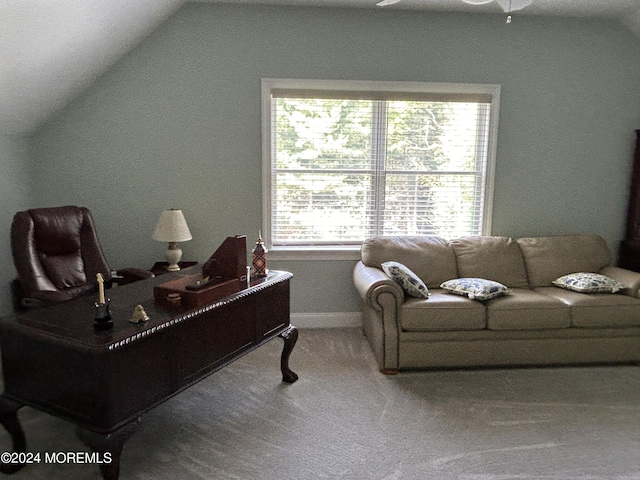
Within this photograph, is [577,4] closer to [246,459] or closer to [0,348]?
[246,459]

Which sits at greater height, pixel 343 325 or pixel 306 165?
pixel 306 165

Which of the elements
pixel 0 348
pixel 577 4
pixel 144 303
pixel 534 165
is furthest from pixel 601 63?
pixel 0 348

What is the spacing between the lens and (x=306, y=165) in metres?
3.93

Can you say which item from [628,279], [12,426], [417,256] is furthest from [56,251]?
[628,279]

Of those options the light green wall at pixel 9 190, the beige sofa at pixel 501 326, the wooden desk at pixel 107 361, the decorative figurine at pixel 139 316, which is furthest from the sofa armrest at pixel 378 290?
the light green wall at pixel 9 190

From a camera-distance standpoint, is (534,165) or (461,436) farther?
(534,165)

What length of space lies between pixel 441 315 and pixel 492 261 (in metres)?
0.91

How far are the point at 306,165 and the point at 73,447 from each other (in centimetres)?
256

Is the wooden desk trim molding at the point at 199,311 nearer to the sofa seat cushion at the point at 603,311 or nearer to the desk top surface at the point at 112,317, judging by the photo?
the desk top surface at the point at 112,317

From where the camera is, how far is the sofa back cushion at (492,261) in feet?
12.2

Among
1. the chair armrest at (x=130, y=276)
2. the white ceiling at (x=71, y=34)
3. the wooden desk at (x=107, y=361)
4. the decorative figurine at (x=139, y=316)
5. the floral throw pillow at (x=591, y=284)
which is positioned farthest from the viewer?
the floral throw pillow at (x=591, y=284)

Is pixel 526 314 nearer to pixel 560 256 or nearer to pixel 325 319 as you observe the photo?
pixel 560 256

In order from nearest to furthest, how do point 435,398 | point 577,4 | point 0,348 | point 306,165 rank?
point 0,348 → point 435,398 → point 577,4 → point 306,165

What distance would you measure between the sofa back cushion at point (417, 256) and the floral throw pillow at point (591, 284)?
832 mm
